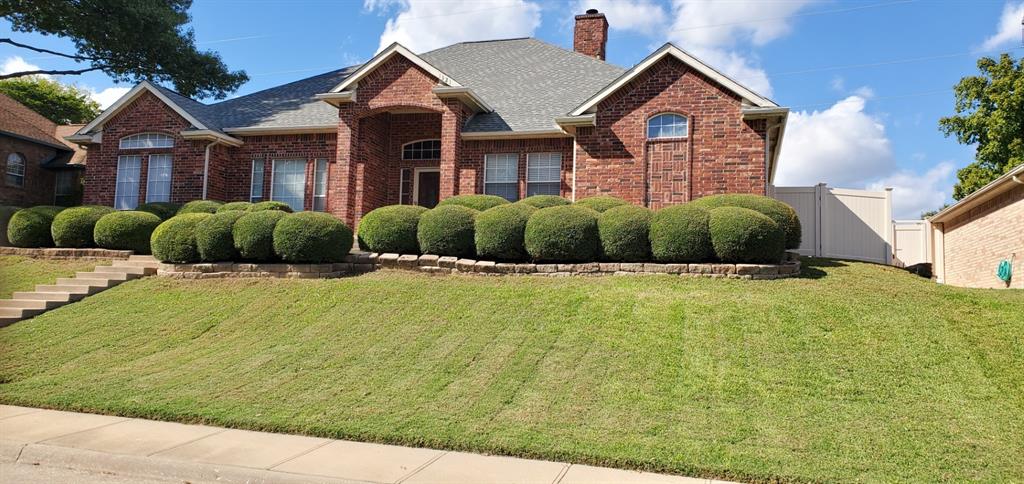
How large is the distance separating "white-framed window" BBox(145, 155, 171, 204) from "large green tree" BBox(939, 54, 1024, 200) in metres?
27.9

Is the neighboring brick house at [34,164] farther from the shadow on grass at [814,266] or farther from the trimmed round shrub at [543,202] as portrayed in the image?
the shadow on grass at [814,266]

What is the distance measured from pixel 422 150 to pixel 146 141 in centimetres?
823

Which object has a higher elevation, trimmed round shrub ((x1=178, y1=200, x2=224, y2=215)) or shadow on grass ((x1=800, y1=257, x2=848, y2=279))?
trimmed round shrub ((x1=178, y1=200, x2=224, y2=215))

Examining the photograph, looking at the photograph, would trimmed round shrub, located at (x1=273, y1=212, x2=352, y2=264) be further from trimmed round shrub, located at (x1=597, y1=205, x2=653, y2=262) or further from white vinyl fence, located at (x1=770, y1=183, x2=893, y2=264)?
white vinyl fence, located at (x1=770, y1=183, x2=893, y2=264)

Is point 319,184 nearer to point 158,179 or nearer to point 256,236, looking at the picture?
point 158,179

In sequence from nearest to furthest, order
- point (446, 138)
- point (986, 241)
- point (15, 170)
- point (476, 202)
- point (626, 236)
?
point (626, 236) < point (986, 241) < point (476, 202) < point (446, 138) < point (15, 170)

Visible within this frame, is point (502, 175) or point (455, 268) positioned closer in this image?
point (455, 268)

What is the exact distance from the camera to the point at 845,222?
52.3 feet

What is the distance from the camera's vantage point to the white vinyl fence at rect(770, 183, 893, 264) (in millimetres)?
15750

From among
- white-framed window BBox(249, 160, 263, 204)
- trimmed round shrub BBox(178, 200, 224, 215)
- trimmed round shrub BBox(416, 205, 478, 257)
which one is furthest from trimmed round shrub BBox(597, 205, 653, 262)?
white-framed window BBox(249, 160, 263, 204)

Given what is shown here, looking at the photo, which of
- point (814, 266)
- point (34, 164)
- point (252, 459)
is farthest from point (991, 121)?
point (34, 164)

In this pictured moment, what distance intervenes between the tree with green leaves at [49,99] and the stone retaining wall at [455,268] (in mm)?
30760

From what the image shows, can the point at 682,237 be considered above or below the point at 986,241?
below

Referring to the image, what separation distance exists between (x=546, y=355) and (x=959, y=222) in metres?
14.1
